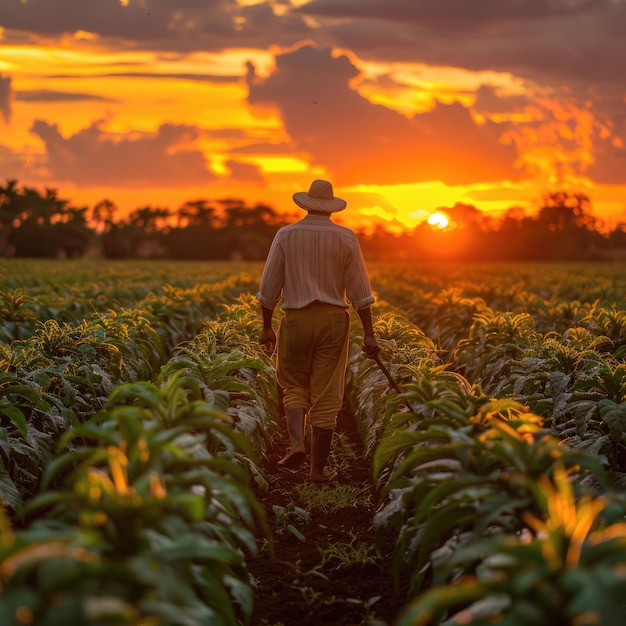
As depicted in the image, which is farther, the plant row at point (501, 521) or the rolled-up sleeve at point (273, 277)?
the rolled-up sleeve at point (273, 277)

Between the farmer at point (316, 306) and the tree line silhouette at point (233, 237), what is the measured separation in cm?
7489

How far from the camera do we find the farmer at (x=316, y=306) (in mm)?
6281

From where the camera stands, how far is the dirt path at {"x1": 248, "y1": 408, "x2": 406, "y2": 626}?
429 cm

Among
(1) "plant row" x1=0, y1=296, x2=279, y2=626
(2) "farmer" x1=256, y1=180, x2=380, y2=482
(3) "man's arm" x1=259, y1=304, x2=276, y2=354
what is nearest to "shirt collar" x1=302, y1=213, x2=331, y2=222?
(2) "farmer" x1=256, y1=180, x2=380, y2=482

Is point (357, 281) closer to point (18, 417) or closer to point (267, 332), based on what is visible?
point (267, 332)

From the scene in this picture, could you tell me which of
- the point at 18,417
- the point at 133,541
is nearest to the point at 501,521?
the point at 133,541

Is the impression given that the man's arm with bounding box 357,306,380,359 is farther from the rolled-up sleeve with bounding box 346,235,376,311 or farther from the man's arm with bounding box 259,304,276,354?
the man's arm with bounding box 259,304,276,354

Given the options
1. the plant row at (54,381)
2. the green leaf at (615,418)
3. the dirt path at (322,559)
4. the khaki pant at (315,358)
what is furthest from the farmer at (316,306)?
the green leaf at (615,418)

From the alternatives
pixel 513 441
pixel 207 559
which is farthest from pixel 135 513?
pixel 513 441

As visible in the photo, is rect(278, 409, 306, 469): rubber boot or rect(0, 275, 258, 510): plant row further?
rect(278, 409, 306, 469): rubber boot

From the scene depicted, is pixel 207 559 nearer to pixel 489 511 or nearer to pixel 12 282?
pixel 489 511

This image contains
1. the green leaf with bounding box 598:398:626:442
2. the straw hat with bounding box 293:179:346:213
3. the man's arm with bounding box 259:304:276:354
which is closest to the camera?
the green leaf with bounding box 598:398:626:442

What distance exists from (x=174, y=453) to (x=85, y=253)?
8497cm

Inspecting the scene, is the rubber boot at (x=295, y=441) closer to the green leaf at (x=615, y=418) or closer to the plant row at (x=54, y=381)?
the plant row at (x=54, y=381)
